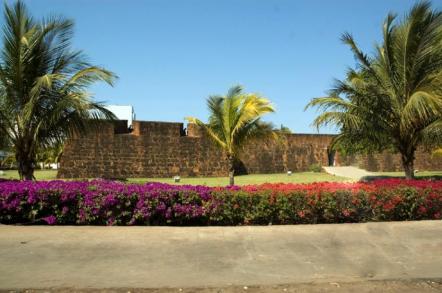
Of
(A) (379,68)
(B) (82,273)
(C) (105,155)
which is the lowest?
(B) (82,273)

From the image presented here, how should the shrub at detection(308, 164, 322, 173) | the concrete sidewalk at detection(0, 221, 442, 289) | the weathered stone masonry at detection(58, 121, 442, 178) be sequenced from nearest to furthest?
the concrete sidewalk at detection(0, 221, 442, 289)
the weathered stone masonry at detection(58, 121, 442, 178)
the shrub at detection(308, 164, 322, 173)

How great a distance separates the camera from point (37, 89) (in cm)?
886

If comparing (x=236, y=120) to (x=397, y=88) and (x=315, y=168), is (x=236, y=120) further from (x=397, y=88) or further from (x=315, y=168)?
(x=315, y=168)

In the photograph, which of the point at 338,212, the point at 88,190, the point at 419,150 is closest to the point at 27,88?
the point at 88,190

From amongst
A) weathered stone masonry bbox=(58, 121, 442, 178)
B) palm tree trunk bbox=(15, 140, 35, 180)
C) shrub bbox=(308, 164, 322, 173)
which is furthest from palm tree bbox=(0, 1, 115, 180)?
shrub bbox=(308, 164, 322, 173)

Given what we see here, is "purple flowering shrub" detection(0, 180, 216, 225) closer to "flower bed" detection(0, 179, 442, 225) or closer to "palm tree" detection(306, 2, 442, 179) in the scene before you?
"flower bed" detection(0, 179, 442, 225)

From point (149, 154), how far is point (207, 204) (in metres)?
12.2

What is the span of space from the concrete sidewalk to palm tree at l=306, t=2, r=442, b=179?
4.05m

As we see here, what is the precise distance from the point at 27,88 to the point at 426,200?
318 inches

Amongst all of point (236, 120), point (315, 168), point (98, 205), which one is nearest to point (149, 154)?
point (236, 120)

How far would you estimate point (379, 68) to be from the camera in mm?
11305

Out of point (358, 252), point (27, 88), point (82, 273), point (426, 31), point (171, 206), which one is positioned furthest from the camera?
point (426, 31)

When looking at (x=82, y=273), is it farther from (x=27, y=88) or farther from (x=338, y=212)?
(x=27, y=88)

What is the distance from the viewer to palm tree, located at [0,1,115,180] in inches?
361
